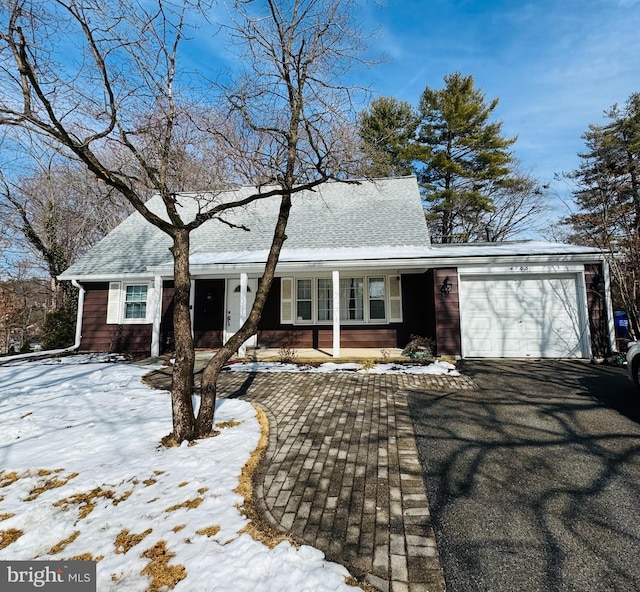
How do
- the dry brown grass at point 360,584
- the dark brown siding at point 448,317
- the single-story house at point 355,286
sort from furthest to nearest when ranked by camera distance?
the dark brown siding at point 448,317, the single-story house at point 355,286, the dry brown grass at point 360,584

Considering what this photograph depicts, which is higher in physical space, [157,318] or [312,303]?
[312,303]

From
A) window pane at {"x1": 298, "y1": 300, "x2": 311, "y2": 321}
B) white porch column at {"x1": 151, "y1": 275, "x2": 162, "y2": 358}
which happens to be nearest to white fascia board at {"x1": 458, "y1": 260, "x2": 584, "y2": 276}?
window pane at {"x1": 298, "y1": 300, "x2": 311, "y2": 321}

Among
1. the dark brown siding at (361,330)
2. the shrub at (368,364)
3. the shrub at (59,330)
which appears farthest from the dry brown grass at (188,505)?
the shrub at (59,330)

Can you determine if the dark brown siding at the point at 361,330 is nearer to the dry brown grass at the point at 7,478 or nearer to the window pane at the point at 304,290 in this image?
the window pane at the point at 304,290

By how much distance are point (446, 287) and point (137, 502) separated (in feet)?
25.6

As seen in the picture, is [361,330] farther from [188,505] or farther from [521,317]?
[188,505]

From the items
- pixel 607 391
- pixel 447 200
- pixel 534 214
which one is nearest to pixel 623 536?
pixel 607 391

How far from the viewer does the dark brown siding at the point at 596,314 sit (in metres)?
7.78

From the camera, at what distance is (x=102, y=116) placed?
13.0 feet

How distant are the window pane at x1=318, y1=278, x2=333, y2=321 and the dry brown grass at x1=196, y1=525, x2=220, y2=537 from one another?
810 cm

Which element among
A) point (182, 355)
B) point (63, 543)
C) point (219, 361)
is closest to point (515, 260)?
point (219, 361)

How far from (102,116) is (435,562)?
5.57 m

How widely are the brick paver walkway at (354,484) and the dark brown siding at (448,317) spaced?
3.35 metres

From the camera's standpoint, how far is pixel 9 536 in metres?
2.32
